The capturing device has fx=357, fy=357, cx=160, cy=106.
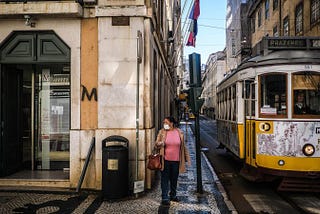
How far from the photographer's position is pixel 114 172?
766cm

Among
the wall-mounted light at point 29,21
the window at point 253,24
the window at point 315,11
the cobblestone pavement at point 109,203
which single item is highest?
the window at point 253,24

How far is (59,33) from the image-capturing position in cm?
879

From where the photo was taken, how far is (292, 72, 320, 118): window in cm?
820

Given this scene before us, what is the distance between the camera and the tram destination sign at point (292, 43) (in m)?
8.98

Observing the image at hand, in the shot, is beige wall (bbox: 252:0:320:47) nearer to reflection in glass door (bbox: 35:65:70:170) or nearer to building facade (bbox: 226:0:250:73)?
building facade (bbox: 226:0:250:73)

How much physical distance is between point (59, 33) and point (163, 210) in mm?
4946

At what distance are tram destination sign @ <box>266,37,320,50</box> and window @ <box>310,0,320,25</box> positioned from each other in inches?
565

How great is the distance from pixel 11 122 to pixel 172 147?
4.74m

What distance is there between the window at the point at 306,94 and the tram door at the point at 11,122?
23.4 feet

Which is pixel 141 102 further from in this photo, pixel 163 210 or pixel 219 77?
pixel 219 77

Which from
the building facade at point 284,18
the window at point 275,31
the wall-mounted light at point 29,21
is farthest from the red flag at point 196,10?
the window at point 275,31

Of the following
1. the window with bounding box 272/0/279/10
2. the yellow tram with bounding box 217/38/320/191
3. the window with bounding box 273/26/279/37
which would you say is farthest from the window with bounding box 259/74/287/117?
the window with bounding box 272/0/279/10

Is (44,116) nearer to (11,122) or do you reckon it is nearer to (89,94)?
(11,122)

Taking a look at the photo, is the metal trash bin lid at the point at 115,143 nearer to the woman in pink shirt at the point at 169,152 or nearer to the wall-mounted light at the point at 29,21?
the woman in pink shirt at the point at 169,152
